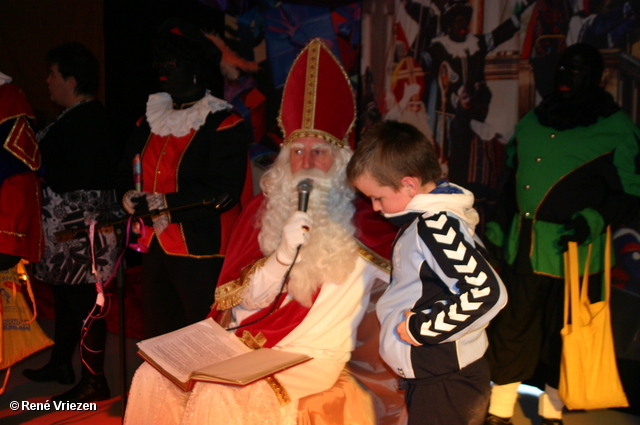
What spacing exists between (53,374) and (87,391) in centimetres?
53

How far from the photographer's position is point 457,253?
1610 millimetres

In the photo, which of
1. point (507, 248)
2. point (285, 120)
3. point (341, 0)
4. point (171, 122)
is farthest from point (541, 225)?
point (341, 0)

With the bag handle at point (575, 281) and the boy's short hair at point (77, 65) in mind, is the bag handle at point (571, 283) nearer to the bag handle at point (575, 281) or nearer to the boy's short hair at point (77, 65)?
the bag handle at point (575, 281)

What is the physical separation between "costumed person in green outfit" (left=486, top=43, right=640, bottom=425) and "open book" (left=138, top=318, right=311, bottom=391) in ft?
4.50

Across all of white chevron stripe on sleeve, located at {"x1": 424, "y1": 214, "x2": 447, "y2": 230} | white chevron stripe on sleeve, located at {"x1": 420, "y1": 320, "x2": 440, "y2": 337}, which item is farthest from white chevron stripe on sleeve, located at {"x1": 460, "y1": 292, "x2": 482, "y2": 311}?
white chevron stripe on sleeve, located at {"x1": 424, "y1": 214, "x2": 447, "y2": 230}

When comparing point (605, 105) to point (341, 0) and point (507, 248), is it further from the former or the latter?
point (341, 0)

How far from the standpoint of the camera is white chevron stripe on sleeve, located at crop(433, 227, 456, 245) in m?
1.63

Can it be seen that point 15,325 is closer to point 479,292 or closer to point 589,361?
point 479,292

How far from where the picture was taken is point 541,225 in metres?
2.86

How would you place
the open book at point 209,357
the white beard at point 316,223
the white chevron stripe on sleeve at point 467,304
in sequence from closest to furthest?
1. the white chevron stripe on sleeve at point 467,304
2. the open book at point 209,357
3. the white beard at point 316,223

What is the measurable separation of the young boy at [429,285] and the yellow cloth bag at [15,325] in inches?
91.9

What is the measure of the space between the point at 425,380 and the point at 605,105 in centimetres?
182

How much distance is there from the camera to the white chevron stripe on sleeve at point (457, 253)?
5.27ft

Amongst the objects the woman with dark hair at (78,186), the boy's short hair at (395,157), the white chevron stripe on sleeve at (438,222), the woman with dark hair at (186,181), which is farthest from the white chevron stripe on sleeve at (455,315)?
the woman with dark hair at (78,186)
